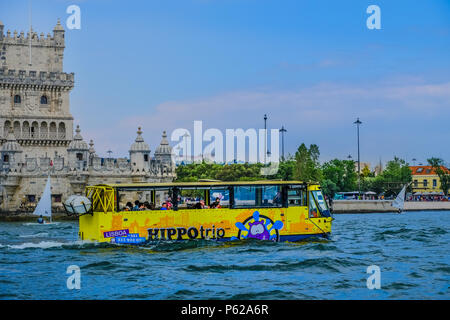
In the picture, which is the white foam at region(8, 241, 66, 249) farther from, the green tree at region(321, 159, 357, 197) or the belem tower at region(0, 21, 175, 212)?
the green tree at region(321, 159, 357, 197)

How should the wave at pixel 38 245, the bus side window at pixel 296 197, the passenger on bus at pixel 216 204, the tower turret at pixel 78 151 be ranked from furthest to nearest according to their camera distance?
the tower turret at pixel 78 151 < the bus side window at pixel 296 197 < the wave at pixel 38 245 < the passenger on bus at pixel 216 204

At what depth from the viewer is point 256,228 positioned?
28297mm

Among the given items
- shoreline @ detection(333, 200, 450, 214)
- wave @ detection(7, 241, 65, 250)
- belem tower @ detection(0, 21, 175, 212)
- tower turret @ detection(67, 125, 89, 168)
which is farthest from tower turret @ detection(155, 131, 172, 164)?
wave @ detection(7, 241, 65, 250)

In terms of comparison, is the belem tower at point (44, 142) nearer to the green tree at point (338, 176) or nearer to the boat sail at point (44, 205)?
the boat sail at point (44, 205)

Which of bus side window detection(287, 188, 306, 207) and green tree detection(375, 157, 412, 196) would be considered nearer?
bus side window detection(287, 188, 306, 207)

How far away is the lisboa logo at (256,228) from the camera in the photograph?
28266 millimetres

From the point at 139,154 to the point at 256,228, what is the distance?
36341 mm

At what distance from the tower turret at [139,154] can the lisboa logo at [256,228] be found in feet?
119

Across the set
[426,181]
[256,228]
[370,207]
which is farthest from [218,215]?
[426,181]

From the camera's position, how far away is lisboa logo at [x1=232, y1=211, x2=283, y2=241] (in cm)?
2827

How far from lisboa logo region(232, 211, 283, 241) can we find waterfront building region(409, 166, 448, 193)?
10450cm

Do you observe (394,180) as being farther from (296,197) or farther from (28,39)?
(296,197)

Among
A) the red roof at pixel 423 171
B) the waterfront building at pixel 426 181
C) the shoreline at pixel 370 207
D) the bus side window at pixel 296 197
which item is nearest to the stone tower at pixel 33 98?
the shoreline at pixel 370 207

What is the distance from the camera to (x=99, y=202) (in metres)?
28.4
